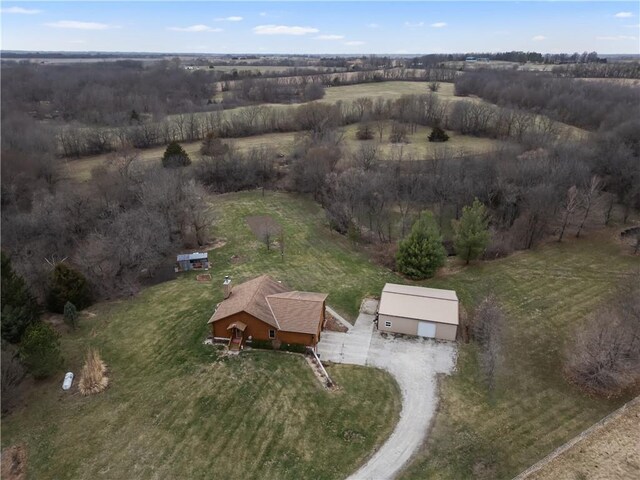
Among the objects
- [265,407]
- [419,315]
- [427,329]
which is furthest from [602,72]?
[265,407]

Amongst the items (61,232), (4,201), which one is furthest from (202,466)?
(4,201)

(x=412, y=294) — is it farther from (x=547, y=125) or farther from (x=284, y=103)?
(x=284, y=103)

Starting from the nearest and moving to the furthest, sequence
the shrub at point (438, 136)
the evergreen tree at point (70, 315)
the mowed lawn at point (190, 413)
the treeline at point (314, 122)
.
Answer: the mowed lawn at point (190, 413)
the evergreen tree at point (70, 315)
the treeline at point (314, 122)
the shrub at point (438, 136)

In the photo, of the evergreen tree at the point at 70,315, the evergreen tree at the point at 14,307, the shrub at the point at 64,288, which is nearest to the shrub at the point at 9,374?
the evergreen tree at the point at 14,307

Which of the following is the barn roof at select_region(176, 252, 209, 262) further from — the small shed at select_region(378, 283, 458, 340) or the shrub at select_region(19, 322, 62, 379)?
the small shed at select_region(378, 283, 458, 340)

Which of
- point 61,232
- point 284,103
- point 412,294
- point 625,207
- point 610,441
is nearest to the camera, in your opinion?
point 610,441

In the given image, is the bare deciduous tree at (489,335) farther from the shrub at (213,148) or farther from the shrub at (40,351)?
the shrub at (213,148)

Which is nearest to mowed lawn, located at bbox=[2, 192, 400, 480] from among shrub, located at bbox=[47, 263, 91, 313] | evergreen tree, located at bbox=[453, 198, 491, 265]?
shrub, located at bbox=[47, 263, 91, 313]
